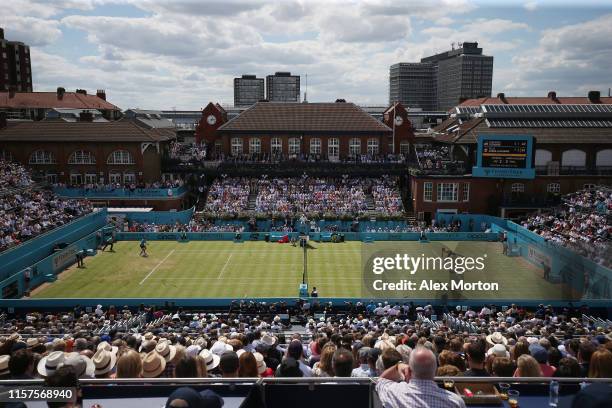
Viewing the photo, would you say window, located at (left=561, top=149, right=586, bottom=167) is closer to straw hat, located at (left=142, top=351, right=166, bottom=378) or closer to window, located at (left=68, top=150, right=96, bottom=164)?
window, located at (left=68, top=150, right=96, bottom=164)

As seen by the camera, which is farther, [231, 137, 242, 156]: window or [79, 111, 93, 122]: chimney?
[231, 137, 242, 156]: window

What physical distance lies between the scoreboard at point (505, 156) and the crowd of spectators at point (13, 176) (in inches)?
1420

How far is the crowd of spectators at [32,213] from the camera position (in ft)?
105

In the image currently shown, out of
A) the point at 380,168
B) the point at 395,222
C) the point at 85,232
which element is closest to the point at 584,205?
the point at 395,222

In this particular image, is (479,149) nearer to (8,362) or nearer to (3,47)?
(8,362)

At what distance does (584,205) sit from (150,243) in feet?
106

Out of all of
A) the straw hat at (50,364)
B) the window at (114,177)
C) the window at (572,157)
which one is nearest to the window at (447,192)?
the window at (572,157)

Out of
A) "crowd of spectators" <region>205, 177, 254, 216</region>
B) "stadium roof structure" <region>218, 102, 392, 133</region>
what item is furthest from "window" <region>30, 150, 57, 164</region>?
"stadium roof structure" <region>218, 102, 392, 133</region>

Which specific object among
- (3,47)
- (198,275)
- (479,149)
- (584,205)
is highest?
(3,47)

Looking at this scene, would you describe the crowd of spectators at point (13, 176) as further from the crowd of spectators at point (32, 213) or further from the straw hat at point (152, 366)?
the straw hat at point (152, 366)

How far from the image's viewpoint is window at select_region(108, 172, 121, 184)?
51.6 meters

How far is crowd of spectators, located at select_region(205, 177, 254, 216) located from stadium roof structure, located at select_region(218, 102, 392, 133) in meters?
7.10

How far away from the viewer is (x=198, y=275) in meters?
32.0

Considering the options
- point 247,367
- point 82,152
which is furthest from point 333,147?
point 247,367
